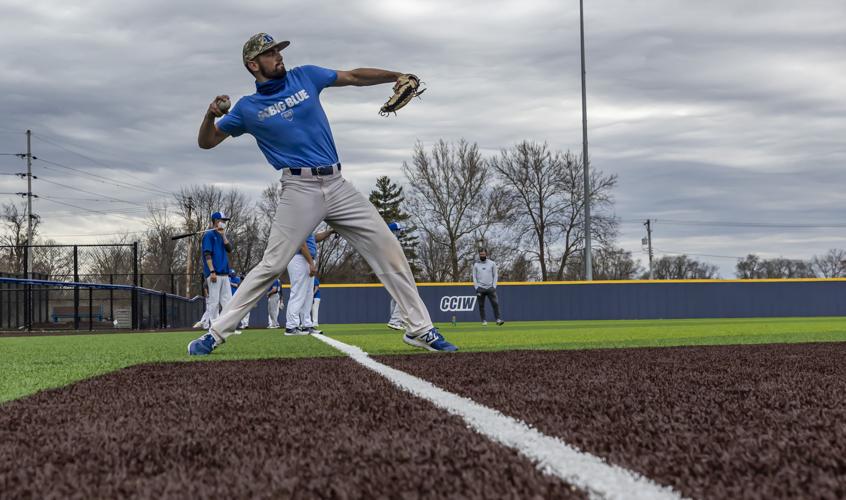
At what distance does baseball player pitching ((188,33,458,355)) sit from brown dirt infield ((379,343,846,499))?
881 mm

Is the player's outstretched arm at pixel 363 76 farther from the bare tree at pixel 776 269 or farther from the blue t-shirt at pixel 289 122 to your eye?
the bare tree at pixel 776 269

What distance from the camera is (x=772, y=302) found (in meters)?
34.2

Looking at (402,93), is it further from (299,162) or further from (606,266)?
(606,266)

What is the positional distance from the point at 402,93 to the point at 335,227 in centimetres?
120

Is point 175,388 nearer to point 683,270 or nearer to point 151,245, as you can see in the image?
point 151,245

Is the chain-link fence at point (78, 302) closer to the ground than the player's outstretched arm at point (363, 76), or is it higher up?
closer to the ground

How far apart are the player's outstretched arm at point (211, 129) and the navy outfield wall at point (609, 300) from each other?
2469 centimetres

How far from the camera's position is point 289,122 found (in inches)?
235

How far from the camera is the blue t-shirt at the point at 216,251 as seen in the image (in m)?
12.9

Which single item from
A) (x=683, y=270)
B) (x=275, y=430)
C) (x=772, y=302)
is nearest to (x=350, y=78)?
(x=275, y=430)

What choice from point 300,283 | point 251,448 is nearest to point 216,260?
point 300,283

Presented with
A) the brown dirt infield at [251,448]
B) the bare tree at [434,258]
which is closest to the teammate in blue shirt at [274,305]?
the brown dirt infield at [251,448]

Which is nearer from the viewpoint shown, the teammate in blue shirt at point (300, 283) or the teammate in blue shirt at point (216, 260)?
the teammate in blue shirt at point (300, 283)

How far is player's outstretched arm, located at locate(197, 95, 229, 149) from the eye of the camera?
6.08 metres
